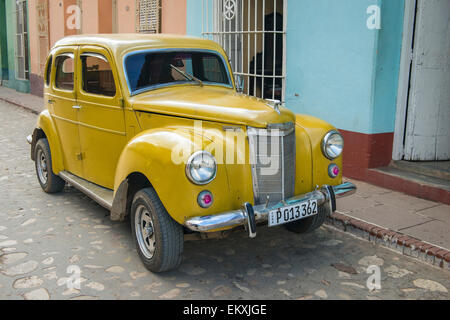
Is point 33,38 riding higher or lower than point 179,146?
higher

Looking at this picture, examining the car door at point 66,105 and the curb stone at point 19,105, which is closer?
the car door at point 66,105

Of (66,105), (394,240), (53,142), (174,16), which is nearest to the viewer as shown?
(394,240)

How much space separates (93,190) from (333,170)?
2.32 metres

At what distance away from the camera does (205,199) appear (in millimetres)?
3316

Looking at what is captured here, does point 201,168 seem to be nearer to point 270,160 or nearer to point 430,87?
point 270,160

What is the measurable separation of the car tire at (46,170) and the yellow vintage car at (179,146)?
252 mm

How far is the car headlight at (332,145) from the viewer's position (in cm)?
402

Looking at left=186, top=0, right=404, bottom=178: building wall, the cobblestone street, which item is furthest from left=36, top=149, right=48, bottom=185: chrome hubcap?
left=186, top=0, right=404, bottom=178: building wall

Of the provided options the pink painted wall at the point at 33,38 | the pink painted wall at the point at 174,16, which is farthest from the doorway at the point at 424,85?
the pink painted wall at the point at 33,38

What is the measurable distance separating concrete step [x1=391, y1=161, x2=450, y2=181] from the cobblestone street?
6.04 ft

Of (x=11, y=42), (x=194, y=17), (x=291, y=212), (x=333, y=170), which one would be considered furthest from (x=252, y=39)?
(x=11, y=42)

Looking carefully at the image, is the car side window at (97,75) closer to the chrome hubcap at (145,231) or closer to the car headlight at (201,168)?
the chrome hubcap at (145,231)

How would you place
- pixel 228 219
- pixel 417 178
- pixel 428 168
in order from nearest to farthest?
pixel 228 219 < pixel 417 178 < pixel 428 168

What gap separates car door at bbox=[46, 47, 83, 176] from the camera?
16.5ft
